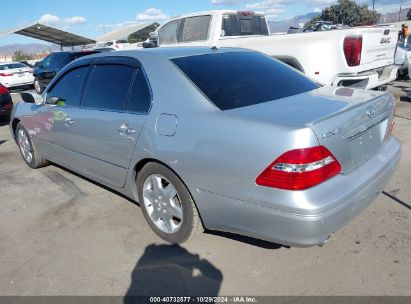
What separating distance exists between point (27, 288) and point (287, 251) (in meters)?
1.97

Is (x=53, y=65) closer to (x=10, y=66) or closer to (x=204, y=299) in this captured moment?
(x=10, y=66)

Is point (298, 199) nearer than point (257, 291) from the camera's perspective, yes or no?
Yes

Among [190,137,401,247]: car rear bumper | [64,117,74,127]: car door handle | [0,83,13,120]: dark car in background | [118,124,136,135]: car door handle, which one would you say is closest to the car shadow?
[190,137,401,247]: car rear bumper

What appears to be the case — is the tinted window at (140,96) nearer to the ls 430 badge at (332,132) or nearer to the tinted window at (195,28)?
the ls 430 badge at (332,132)

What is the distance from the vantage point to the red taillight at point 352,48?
231 inches

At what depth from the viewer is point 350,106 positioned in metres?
2.74

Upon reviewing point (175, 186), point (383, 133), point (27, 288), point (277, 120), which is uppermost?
point (277, 120)

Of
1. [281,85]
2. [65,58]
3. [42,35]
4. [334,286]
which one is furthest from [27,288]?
[42,35]

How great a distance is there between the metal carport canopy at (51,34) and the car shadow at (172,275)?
2959 cm

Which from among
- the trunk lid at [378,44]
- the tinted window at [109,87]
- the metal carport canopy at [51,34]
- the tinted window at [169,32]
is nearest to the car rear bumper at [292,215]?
the tinted window at [109,87]

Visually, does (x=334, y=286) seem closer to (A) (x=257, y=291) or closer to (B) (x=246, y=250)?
(A) (x=257, y=291)

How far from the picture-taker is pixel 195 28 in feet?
26.8

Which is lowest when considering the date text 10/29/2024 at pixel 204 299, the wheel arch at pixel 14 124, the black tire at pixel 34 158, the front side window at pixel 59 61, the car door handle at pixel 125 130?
the date text 10/29/2024 at pixel 204 299

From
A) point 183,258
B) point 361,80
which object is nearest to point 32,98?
point 183,258
